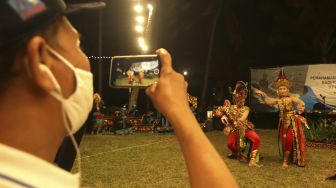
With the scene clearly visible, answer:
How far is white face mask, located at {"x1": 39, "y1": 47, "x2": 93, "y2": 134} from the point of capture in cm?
97

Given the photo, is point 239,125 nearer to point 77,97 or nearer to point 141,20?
point 141,20

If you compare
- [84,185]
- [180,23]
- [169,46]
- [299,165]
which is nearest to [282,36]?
[180,23]

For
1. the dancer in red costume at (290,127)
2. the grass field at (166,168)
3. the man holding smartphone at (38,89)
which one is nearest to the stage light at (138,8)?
the grass field at (166,168)

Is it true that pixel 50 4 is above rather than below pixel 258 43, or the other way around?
below

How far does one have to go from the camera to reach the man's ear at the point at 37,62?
0.90 meters

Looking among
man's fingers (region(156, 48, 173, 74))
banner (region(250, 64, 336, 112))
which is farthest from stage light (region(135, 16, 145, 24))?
man's fingers (region(156, 48, 173, 74))

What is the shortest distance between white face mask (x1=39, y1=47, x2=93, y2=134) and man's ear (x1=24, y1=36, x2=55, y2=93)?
0.07 feet

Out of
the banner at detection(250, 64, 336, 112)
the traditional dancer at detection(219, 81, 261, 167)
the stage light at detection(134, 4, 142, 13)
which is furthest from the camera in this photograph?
the banner at detection(250, 64, 336, 112)

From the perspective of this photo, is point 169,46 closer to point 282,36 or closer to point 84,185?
point 282,36

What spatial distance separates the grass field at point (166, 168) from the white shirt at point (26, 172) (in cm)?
563

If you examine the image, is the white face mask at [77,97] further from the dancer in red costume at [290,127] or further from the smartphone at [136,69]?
the dancer in red costume at [290,127]

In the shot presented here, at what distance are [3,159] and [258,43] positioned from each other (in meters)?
23.3

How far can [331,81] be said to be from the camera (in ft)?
45.9

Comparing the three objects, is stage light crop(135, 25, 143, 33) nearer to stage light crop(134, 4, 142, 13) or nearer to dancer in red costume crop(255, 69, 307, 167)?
stage light crop(134, 4, 142, 13)
